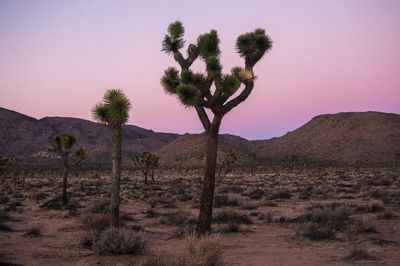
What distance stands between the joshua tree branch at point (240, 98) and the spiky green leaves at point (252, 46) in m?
0.77

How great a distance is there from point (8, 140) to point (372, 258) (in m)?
140

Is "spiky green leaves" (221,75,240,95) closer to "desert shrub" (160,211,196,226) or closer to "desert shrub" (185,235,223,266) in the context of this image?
"desert shrub" (185,235,223,266)

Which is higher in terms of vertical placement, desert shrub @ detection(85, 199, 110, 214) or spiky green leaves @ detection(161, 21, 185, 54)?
spiky green leaves @ detection(161, 21, 185, 54)

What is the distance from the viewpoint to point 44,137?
470 feet

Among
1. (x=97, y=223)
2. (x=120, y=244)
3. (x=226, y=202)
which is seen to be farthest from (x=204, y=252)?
(x=226, y=202)

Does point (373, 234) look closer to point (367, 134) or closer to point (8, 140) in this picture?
point (367, 134)

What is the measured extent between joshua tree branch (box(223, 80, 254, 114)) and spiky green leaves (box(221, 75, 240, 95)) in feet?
1.49

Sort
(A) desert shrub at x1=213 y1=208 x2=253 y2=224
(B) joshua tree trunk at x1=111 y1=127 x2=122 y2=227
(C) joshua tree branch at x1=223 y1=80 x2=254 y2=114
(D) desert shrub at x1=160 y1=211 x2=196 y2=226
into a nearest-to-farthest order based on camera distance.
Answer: (C) joshua tree branch at x1=223 y1=80 x2=254 y2=114, (B) joshua tree trunk at x1=111 y1=127 x2=122 y2=227, (D) desert shrub at x1=160 y1=211 x2=196 y2=226, (A) desert shrub at x1=213 y1=208 x2=253 y2=224

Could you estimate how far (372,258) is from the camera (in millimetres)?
10469

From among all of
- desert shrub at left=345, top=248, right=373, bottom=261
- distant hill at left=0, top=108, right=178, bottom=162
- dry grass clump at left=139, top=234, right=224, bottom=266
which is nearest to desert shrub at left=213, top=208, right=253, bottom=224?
desert shrub at left=345, top=248, right=373, bottom=261

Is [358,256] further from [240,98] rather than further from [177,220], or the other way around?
[177,220]

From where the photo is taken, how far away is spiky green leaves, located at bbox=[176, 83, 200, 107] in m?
12.7

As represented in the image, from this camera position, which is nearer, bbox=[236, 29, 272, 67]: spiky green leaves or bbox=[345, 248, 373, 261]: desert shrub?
bbox=[345, 248, 373, 261]: desert shrub

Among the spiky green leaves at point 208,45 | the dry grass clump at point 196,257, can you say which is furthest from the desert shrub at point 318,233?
Result: the spiky green leaves at point 208,45
